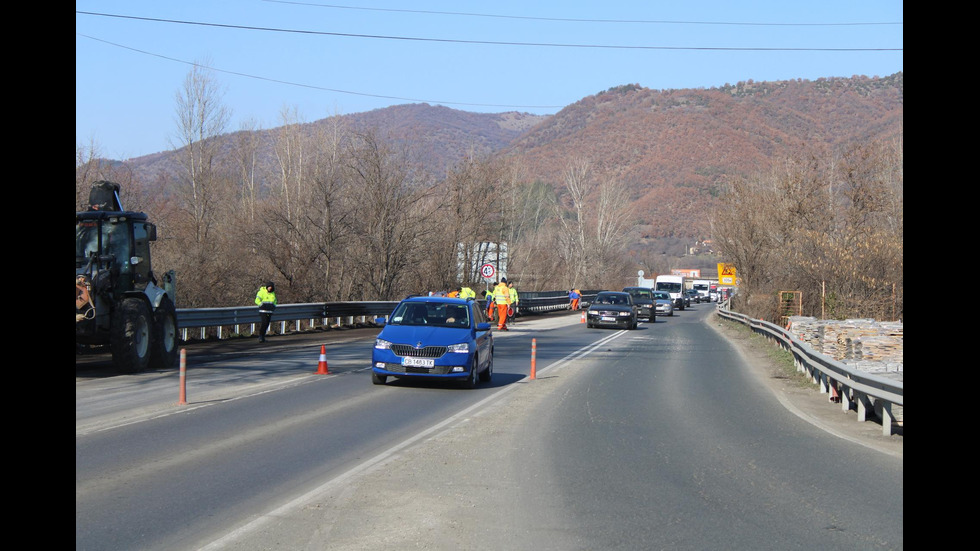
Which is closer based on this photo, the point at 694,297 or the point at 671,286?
the point at 671,286

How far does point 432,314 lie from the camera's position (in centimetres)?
1750

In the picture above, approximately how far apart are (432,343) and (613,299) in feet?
87.1

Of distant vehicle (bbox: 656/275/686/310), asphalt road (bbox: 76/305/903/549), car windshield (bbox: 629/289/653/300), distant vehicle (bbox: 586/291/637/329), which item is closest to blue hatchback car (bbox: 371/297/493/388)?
asphalt road (bbox: 76/305/903/549)

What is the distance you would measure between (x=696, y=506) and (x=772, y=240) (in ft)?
143

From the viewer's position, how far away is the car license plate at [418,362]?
631 inches

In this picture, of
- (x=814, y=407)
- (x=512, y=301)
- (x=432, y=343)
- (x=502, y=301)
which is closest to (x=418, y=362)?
(x=432, y=343)

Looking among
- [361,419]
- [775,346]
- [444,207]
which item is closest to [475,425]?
[361,419]

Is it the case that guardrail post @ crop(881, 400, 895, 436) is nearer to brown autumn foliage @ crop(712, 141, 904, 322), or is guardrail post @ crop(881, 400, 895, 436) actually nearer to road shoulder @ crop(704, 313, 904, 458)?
road shoulder @ crop(704, 313, 904, 458)

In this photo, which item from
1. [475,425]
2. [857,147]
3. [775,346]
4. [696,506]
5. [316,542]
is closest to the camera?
[316,542]

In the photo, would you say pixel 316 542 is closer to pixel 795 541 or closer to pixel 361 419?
pixel 795 541

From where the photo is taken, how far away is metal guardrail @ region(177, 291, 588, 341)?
2492 cm

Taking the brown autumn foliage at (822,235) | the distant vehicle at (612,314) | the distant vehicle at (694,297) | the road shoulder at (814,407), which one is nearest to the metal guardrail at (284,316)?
the distant vehicle at (612,314)

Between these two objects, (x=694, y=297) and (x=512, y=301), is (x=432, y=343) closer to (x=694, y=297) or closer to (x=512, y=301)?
(x=512, y=301)
